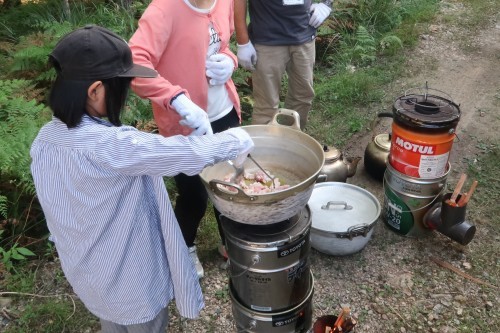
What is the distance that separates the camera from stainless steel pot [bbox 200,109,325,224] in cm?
201

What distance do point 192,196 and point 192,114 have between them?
2.79 feet

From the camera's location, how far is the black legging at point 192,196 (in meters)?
3.02

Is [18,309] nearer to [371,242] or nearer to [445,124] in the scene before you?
[371,242]

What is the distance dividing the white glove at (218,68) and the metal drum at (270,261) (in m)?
0.86

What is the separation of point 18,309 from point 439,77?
5849mm

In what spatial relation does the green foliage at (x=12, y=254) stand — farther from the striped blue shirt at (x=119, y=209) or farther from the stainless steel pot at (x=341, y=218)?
the stainless steel pot at (x=341, y=218)

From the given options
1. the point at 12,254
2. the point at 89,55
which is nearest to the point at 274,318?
the point at 89,55

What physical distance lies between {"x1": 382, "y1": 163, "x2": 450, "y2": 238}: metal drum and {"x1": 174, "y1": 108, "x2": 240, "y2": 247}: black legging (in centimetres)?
144

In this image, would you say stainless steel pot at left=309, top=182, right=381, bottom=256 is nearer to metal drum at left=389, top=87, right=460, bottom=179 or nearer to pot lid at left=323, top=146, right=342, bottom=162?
pot lid at left=323, top=146, right=342, bottom=162

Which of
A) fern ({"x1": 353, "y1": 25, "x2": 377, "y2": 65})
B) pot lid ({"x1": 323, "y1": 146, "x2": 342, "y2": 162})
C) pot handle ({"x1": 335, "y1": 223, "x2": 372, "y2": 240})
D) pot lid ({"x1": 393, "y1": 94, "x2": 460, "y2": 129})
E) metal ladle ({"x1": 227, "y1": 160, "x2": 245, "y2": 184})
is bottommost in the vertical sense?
fern ({"x1": 353, "y1": 25, "x2": 377, "y2": 65})

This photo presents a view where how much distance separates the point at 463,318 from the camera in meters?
3.20

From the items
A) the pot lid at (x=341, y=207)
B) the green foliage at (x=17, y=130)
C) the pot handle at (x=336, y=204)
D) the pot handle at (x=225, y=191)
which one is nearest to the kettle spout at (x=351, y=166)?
the pot lid at (x=341, y=207)

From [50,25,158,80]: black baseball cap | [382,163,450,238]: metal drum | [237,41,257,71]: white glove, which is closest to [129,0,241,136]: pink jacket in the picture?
[50,25,158,80]: black baseball cap

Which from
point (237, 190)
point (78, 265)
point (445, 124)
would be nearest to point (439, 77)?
point (445, 124)
